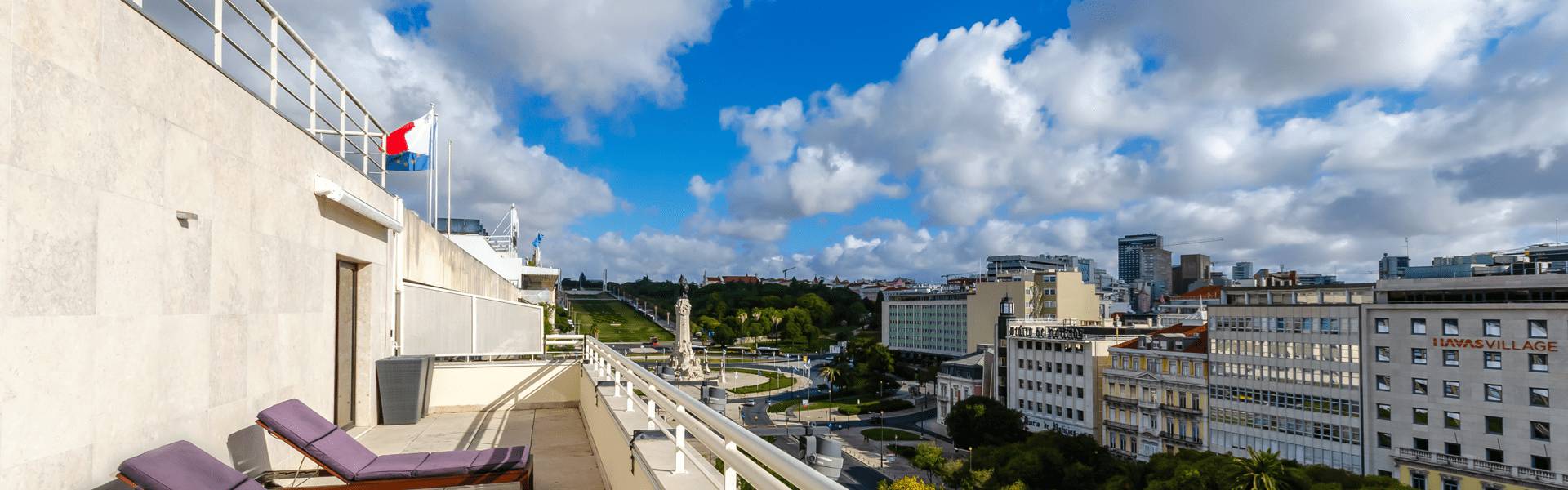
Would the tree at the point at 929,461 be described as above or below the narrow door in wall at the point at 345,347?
below

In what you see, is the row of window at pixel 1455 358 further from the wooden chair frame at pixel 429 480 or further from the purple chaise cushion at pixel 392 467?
the purple chaise cushion at pixel 392 467

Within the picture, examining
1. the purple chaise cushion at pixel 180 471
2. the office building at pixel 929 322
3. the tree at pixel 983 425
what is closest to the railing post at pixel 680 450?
the purple chaise cushion at pixel 180 471

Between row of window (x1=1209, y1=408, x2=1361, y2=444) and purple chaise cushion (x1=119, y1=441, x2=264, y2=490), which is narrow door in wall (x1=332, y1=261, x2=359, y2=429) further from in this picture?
row of window (x1=1209, y1=408, x2=1361, y2=444)

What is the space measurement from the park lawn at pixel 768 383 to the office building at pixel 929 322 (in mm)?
42423

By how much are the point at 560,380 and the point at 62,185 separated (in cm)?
837

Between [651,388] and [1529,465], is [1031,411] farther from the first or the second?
[651,388]

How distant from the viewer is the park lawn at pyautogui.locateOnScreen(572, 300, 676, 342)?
10481 cm

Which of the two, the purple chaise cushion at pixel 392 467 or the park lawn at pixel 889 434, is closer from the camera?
the purple chaise cushion at pixel 392 467

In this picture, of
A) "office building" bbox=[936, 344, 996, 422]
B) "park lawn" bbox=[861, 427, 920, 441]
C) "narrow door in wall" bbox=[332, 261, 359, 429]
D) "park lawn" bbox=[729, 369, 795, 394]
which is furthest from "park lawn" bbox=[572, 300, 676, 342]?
"narrow door in wall" bbox=[332, 261, 359, 429]

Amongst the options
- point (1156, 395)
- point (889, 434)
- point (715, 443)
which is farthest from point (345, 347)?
point (1156, 395)

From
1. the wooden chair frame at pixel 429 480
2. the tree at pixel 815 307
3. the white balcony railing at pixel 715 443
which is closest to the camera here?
the white balcony railing at pixel 715 443

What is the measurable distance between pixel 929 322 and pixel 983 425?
61296 millimetres

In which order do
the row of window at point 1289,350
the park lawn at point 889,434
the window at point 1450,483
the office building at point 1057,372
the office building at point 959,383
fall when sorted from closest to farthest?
the window at point 1450,483 → the row of window at point 1289,350 → the park lawn at point 889,434 → the office building at point 1057,372 → the office building at point 959,383

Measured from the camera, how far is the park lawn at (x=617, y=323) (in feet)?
Result: 344
